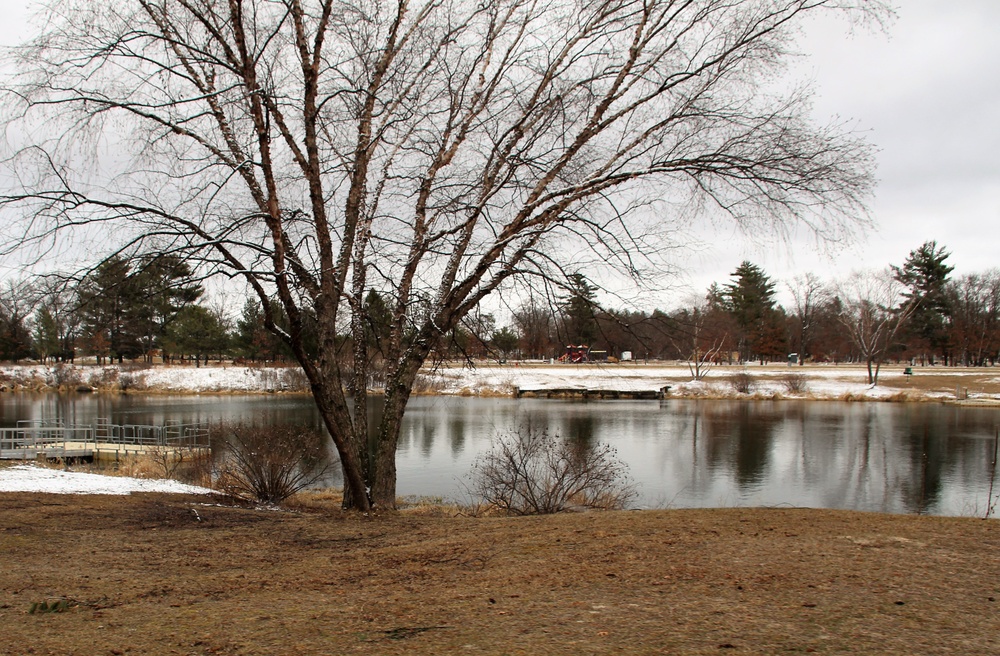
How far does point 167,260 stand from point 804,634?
21.2 ft

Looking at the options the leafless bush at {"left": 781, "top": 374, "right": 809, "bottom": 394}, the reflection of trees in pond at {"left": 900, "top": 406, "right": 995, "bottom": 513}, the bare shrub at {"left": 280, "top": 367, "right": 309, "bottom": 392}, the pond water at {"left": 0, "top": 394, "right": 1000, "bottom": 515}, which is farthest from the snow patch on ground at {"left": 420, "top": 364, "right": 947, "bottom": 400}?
the reflection of trees in pond at {"left": 900, "top": 406, "right": 995, "bottom": 513}

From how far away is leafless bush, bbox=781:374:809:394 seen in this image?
145 feet

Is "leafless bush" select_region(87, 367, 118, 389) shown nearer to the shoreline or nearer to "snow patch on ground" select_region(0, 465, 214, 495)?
the shoreline

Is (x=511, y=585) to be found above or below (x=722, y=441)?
above

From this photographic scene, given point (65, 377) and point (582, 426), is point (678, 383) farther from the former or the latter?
point (65, 377)

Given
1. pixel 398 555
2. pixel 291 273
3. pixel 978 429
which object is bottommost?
pixel 978 429

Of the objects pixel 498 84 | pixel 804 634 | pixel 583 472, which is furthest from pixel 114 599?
pixel 583 472

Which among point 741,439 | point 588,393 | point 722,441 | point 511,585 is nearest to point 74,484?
point 511,585

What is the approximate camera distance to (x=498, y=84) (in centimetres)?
940

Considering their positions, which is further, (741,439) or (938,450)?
(741,439)

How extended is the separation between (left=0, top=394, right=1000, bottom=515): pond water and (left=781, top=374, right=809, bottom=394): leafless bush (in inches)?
162

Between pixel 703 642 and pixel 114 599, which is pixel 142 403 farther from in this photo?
pixel 703 642

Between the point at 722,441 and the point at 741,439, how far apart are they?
105 centimetres

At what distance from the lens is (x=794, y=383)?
4478 cm
